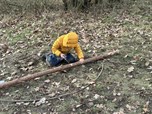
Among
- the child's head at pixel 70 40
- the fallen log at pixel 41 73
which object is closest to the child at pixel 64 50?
the child's head at pixel 70 40

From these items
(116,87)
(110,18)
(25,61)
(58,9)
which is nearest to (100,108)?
(116,87)

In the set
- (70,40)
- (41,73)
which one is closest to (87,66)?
(70,40)

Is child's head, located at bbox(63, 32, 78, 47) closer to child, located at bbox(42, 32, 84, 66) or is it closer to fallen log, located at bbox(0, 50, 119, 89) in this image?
child, located at bbox(42, 32, 84, 66)

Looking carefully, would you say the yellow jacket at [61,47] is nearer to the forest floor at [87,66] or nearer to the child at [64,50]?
the child at [64,50]

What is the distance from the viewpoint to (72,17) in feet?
34.0

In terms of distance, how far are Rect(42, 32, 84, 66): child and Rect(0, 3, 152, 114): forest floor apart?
0.83 feet

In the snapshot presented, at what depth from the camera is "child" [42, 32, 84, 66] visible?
21.6ft

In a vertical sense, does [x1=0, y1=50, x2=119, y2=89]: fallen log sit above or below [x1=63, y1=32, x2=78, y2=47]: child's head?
below

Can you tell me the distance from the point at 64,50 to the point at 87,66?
62cm

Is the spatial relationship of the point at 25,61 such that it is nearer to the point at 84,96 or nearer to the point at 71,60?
the point at 71,60

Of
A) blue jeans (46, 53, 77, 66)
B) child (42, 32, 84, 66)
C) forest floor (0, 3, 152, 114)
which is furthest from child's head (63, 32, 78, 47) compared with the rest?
forest floor (0, 3, 152, 114)

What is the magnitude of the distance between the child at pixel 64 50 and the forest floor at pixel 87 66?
0.25 meters

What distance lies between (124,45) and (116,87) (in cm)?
213

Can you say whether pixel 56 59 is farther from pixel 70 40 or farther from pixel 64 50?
pixel 70 40
